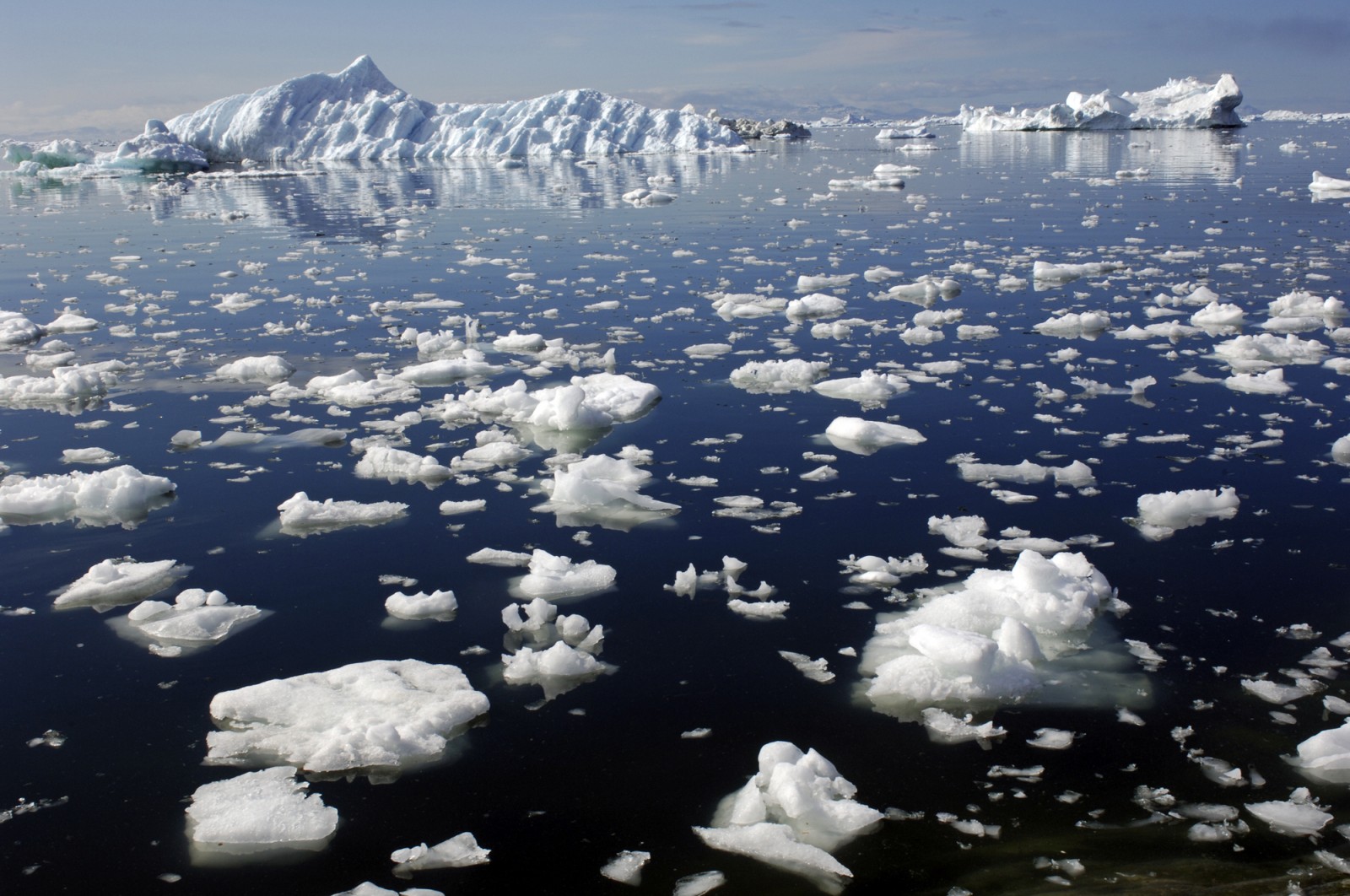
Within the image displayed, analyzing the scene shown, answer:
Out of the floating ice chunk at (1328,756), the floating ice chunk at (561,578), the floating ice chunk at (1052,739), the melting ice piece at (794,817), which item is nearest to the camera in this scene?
the melting ice piece at (794,817)

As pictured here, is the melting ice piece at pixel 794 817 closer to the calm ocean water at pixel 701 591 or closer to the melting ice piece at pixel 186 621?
the calm ocean water at pixel 701 591

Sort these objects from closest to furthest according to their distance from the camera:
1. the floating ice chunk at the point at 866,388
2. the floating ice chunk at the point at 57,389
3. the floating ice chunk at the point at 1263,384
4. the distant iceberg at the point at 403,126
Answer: the floating ice chunk at the point at 1263,384, the floating ice chunk at the point at 866,388, the floating ice chunk at the point at 57,389, the distant iceberg at the point at 403,126

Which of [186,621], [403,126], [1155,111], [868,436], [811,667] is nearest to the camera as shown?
[811,667]

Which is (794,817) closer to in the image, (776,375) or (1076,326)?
(776,375)

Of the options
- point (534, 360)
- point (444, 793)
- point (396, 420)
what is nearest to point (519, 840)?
point (444, 793)

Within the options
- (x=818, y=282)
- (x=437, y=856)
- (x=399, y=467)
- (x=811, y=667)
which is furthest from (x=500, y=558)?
(x=818, y=282)

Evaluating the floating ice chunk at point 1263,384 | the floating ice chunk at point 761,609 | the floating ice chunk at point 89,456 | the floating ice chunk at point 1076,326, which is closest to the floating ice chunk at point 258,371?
the floating ice chunk at point 89,456
